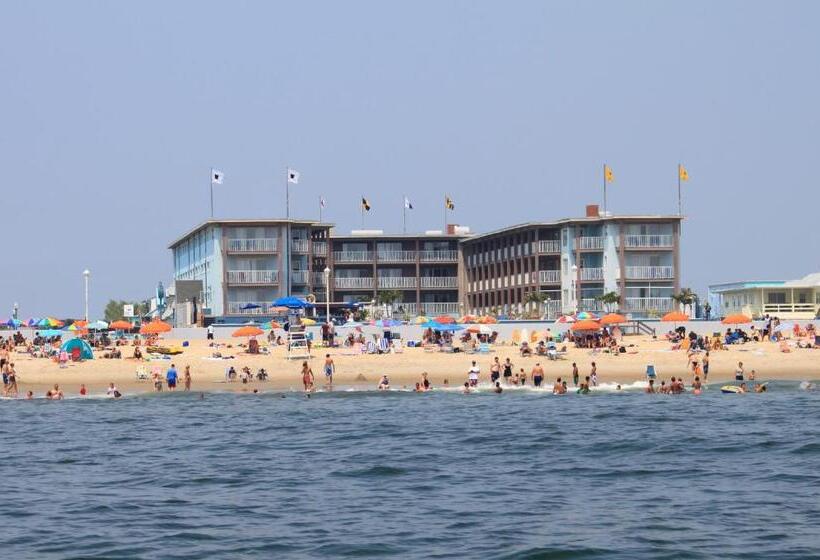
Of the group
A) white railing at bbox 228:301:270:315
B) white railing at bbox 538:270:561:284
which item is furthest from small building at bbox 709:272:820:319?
white railing at bbox 228:301:270:315

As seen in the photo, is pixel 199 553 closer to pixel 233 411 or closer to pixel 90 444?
pixel 90 444

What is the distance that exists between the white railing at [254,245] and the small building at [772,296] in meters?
29.9

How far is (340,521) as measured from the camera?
25.3 m

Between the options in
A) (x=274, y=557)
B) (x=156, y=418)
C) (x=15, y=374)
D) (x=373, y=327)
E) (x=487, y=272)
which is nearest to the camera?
(x=274, y=557)

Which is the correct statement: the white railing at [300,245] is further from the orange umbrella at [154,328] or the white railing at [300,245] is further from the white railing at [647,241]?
the orange umbrella at [154,328]

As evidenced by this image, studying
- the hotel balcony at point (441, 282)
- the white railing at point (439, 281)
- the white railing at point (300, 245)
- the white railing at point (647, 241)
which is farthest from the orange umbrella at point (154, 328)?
the hotel balcony at point (441, 282)

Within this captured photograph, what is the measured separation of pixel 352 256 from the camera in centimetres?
9519

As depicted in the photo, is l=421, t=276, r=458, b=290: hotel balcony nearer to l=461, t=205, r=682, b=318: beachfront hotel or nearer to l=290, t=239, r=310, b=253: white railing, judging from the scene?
l=461, t=205, r=682, b=318: beachfront hotel

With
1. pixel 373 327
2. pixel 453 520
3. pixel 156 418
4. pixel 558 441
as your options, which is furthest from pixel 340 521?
pixel 373 327

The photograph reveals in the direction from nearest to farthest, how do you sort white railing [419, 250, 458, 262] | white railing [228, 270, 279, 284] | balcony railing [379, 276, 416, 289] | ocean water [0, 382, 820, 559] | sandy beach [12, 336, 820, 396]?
A: ocean water [0, 382, 820, 559] < sandy beach [12, 336, 820, 396] < white railing [228, 270, 279, 284] < balcony railing [379, 276, 416, 289] < white railing [419, 250, 458, 262]

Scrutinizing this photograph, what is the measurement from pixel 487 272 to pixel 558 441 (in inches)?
2295

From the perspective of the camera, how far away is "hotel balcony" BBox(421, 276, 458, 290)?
97062 millimetres

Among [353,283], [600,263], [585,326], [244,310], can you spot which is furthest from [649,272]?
[244,310]

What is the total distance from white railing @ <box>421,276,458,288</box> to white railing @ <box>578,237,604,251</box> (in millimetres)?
14966
